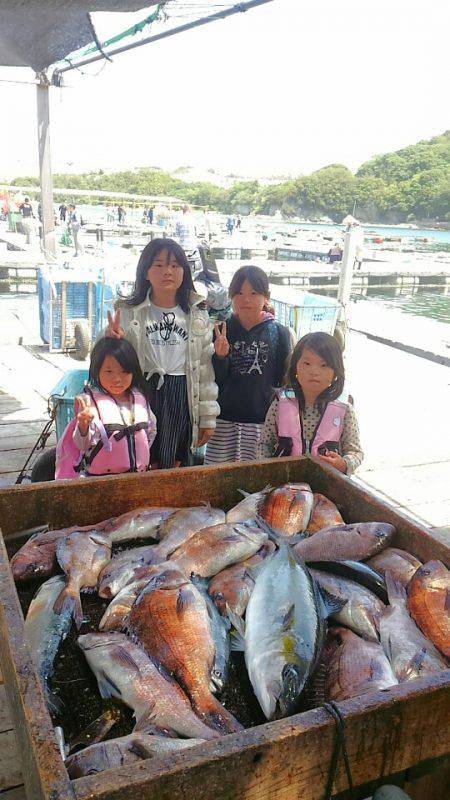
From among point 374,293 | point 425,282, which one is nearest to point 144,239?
point 374,293

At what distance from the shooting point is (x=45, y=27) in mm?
5359

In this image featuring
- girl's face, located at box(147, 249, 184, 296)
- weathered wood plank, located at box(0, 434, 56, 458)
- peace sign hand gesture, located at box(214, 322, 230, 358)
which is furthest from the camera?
weathered wood plank, located at box(0, 434, 56, 458)

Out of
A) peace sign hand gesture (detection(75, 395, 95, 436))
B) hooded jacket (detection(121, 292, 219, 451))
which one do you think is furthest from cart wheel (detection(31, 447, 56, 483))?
peace sign hand gesture (detection(75, 395, 95, 436))

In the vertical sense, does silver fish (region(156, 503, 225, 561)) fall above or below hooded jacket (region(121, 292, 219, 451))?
below

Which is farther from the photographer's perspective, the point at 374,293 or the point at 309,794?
the point at 374,293

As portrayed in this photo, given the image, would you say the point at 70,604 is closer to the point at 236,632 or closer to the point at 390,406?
the point at 236,632

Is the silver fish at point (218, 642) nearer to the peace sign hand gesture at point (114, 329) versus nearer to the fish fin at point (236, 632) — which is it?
the fish fin at point (236, 632)

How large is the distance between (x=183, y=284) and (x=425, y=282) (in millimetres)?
33513

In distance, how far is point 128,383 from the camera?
3.11 m

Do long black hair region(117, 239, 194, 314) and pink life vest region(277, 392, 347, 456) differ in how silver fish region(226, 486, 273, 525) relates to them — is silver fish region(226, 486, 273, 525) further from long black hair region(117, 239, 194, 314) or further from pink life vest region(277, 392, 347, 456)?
long black hair region(117, 239, 194, 314)

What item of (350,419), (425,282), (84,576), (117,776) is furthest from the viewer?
(425,282)

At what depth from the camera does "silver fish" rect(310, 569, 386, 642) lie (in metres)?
1.70

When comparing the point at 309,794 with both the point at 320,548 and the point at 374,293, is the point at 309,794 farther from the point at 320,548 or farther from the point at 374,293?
the point at 374,293

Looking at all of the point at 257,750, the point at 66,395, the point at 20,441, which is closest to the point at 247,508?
the point at 257,750
